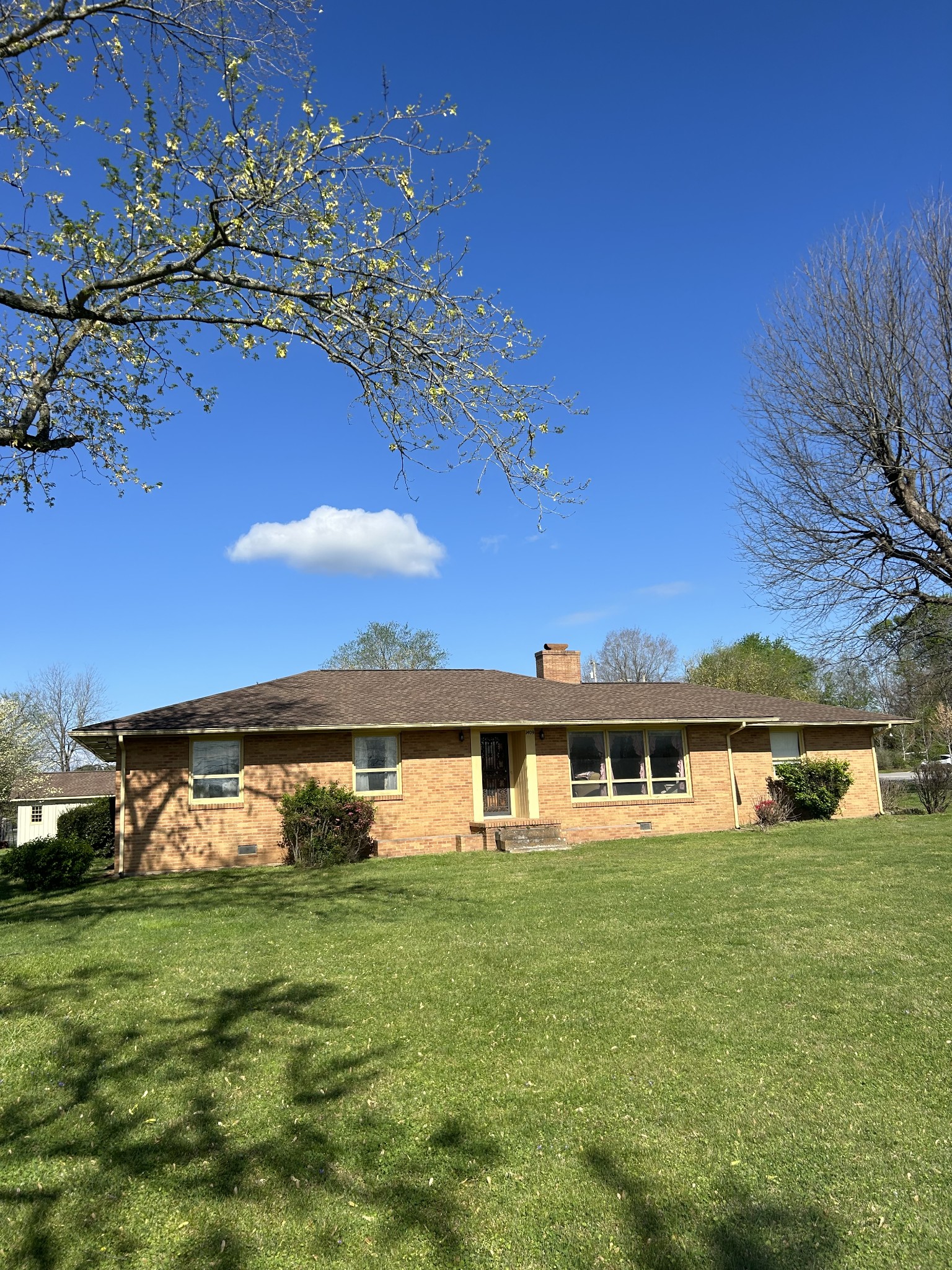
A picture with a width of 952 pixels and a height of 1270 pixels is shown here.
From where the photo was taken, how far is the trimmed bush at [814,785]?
68.5ft

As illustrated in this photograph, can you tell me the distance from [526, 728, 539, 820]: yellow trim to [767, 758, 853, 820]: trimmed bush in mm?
6735

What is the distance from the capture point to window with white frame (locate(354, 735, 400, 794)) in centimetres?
1789

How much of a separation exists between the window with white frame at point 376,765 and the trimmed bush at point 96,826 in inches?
250

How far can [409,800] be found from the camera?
18.1 meters

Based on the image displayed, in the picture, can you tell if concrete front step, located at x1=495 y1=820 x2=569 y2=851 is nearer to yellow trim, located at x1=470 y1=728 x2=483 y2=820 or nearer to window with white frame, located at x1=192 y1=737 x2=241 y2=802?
yellow trim, located at x1=470 y1=728 x2=483 y2=820

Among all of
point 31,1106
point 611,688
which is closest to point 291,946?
point 31,1106

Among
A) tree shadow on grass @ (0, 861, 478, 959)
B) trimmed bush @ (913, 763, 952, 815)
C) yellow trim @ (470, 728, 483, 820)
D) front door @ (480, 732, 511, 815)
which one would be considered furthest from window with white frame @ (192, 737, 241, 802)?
trimmed bush @ (913, 763, 952, 815)

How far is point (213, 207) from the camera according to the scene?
7500mm

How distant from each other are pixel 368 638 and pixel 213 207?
53.1 metres

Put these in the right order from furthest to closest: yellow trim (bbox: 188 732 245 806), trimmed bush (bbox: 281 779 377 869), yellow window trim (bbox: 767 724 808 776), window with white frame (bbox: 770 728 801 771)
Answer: window with white frame (bbox: 770 728 801 771), yellow window trim (bbox: 767 724 808 776), yellow trim (bbox: 188 732 245 806), trimmed bush (bbox: 281 779 377 869)

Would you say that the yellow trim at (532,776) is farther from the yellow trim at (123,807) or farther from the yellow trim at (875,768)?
the yellow trim at (875,768)

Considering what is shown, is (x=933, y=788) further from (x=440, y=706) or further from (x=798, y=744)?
(x=440, y=706)

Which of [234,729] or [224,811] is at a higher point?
[234,729]

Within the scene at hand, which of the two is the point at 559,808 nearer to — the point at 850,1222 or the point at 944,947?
the point at 944,947
